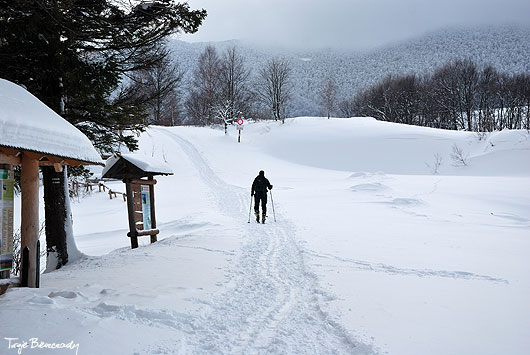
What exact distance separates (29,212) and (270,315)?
3.77 meters

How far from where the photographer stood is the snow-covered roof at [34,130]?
373 cm

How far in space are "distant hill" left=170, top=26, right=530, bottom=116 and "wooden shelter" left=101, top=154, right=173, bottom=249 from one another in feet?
190

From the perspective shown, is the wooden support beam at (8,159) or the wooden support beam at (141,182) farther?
the wooden support beam at (141,182)

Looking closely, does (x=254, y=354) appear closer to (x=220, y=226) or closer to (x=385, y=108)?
(x=220, y=226)

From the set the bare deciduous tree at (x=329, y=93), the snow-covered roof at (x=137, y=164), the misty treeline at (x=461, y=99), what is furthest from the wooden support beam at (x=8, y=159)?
the bare deciduous tree at (x=329, y=93)

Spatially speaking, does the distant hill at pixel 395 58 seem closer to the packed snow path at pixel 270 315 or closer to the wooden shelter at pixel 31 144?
the packed snow path at pixel 270 315

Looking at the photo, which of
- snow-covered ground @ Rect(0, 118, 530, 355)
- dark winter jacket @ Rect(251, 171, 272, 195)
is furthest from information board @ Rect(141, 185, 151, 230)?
dark winter jacket @ Rect(251, 171, 272, 195)

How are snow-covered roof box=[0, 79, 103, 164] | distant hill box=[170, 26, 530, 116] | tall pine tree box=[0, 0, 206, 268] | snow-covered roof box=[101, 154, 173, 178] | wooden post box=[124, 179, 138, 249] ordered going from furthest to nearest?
distant hill box=[170, 26, 530, 116], wooden post box=[124, 179, 138, 249], snow-covered roof box=[101, 154, 173, 178], tall pine tree box=[0, 0, 206, 268], snow-covered roof box=[0, 79, 103, 164]

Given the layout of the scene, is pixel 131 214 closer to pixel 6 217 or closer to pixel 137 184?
pixel 137 184

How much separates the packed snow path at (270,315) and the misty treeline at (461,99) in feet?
130

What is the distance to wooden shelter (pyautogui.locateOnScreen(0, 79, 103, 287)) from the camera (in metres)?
3.78

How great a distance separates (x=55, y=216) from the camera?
23.6ft

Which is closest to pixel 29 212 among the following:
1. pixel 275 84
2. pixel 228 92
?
pixel 228 92

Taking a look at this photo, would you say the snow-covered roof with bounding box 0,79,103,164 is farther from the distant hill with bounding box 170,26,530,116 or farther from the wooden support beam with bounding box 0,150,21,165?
the distant hill with bounding box 170,26,530,116
